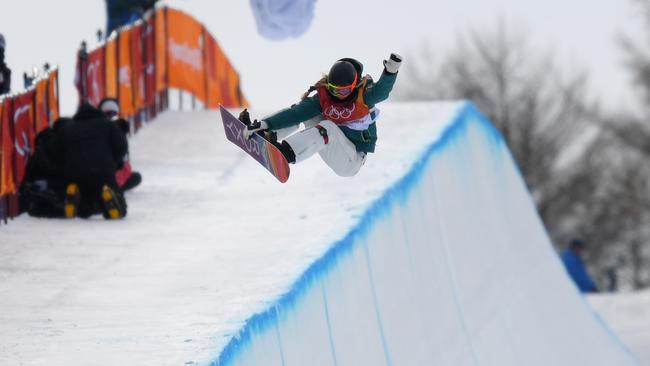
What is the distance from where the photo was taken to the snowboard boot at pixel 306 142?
9.20 m

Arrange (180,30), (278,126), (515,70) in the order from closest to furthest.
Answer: (278,126)
(180,30)
(515,70)

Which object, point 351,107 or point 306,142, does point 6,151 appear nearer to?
point 306,142

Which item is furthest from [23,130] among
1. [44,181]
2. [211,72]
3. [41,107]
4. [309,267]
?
[211,72]

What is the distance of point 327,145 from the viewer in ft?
30.3

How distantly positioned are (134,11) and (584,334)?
23.3 feet

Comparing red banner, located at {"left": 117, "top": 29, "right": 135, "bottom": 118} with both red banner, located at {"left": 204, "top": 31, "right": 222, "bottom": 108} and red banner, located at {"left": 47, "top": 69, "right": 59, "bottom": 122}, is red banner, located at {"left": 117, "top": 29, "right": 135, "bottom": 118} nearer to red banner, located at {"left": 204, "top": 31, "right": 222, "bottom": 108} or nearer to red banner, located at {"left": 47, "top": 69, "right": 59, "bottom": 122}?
red banner, located at {"left": 47, "top": 69, "right": 59, "bottom": 122}

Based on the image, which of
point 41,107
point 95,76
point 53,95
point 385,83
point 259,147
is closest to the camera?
point 385,83

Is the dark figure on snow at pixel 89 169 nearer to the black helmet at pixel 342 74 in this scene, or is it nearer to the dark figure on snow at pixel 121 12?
the black helmet at pixel 342 74

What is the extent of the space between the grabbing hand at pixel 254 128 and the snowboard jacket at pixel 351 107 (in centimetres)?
5

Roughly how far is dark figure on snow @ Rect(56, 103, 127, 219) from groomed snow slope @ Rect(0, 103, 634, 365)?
0.19 meters

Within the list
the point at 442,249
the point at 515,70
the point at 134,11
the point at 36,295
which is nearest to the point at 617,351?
the point at 442,249

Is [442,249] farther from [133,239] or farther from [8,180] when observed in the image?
[8,180]

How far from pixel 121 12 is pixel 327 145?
10.0 meters

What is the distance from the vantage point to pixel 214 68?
71.0 feet
